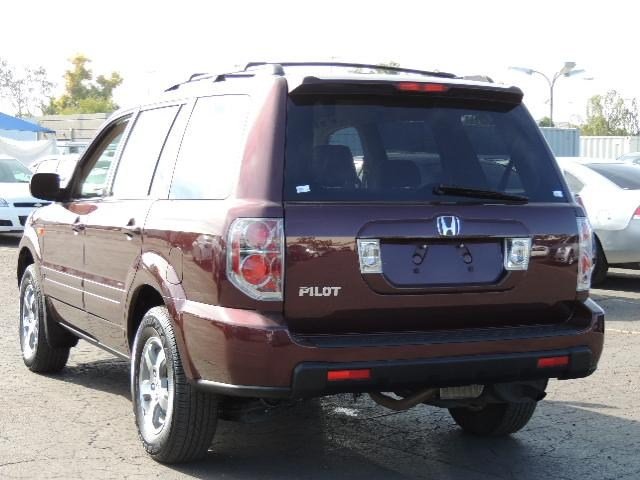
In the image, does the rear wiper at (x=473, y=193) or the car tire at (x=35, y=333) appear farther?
the car tire at (x=35, y=333)

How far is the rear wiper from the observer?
4578mm

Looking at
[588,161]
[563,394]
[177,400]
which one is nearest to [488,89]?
[177,400]

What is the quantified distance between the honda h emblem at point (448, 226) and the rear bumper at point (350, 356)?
44 centimetres

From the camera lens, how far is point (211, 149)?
4.79m

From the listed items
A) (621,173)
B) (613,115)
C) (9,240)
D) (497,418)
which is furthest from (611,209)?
(613,115)

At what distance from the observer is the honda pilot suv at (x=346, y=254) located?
424 centimetres

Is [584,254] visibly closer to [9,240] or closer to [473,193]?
[473,193]

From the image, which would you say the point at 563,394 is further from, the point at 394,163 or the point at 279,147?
the point at 279,147

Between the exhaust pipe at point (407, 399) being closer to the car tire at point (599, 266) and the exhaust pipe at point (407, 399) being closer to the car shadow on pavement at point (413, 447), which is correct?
A: the car shadow on pavement at point (413, 447)

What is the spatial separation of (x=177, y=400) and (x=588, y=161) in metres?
8.83

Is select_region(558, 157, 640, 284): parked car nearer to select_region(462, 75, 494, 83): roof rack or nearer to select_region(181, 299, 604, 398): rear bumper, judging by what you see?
select_region(462, 75, 494, 83): roof rack

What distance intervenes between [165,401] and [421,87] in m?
1.91

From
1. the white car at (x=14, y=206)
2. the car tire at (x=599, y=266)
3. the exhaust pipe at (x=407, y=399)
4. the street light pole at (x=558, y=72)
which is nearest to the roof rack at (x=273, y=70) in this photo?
the exhaust pipe at (x=407, y=399)

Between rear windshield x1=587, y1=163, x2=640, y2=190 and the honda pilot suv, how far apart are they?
7.04 m
